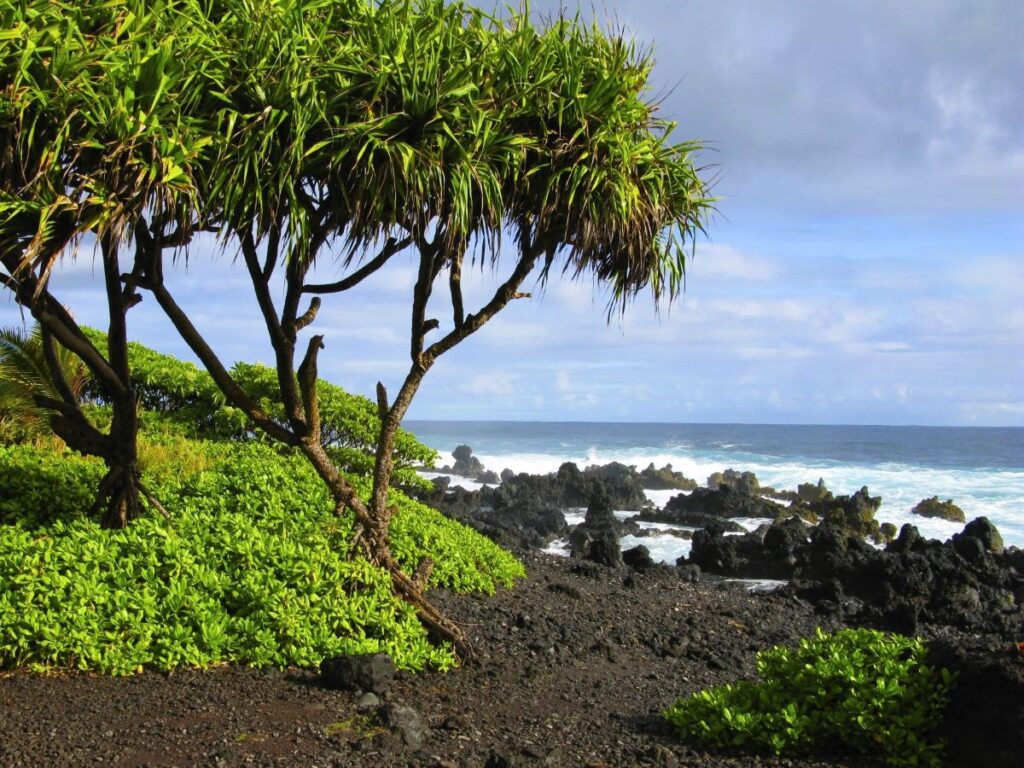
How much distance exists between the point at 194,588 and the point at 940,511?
26.0m

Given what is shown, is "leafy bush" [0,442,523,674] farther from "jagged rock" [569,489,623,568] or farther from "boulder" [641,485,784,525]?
"boulder" [641,485,784,525]

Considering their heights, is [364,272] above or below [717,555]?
above

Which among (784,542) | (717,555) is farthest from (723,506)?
(717,555)

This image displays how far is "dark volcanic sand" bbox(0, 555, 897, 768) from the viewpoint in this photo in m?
5.03

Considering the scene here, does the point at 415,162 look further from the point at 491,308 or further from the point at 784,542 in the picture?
the point at 784,542

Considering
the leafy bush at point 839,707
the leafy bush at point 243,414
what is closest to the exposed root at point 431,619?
the leafy bush at point 839,707

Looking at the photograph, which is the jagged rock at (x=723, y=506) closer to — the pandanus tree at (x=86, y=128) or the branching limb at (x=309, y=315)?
the branching limb at (x=309, y=315)

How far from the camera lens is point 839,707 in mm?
5332

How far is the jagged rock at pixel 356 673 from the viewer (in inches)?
234

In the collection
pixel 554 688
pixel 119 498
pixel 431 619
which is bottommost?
pixel 554 688

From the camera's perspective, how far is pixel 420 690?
625cm

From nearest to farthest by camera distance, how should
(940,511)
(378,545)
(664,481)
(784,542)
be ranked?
1. (378,545)
2. (784,542)
3. (940,511)
4. (664,481)

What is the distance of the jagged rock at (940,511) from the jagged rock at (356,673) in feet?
83.5

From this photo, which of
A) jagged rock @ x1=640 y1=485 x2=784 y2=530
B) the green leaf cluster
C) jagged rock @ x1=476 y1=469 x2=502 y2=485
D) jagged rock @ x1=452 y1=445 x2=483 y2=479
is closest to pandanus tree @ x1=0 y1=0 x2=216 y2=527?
the green leaf cluster
